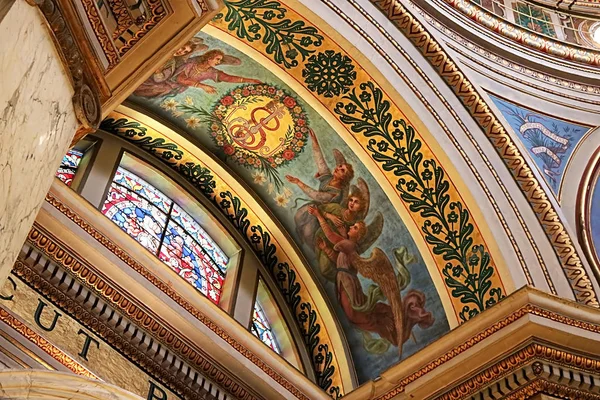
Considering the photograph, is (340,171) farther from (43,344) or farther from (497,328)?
(43,344)

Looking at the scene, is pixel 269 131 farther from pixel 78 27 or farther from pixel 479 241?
pixel 78 27

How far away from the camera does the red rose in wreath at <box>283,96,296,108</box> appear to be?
7.61m

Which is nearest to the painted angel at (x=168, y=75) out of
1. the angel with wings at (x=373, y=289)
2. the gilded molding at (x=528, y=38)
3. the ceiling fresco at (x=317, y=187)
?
the ceiling fresco at (x=317, y=187)

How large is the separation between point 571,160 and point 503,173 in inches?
45.9

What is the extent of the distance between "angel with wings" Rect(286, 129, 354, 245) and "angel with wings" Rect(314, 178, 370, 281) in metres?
0.05

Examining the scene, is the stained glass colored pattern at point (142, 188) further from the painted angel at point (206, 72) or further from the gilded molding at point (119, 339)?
the gilded molding at point (119, 339)

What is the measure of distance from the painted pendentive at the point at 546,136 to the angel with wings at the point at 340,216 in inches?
60.5

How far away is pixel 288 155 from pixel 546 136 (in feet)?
8.04

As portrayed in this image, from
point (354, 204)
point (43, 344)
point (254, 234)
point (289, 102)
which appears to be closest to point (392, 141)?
point (354, 204)

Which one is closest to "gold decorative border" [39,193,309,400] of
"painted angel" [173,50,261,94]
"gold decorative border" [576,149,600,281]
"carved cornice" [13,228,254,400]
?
"carved cornice" [13,228,254,400]

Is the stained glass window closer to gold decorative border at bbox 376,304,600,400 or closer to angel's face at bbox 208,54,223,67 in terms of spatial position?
angel's face at bbox 208,54,223,67

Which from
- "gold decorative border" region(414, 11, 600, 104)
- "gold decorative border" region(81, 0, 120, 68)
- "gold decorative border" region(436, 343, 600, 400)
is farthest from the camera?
"gold decorative border" region(414, 11, 600, 104)

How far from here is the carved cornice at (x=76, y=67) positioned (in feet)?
11.8

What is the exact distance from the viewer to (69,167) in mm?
7145
